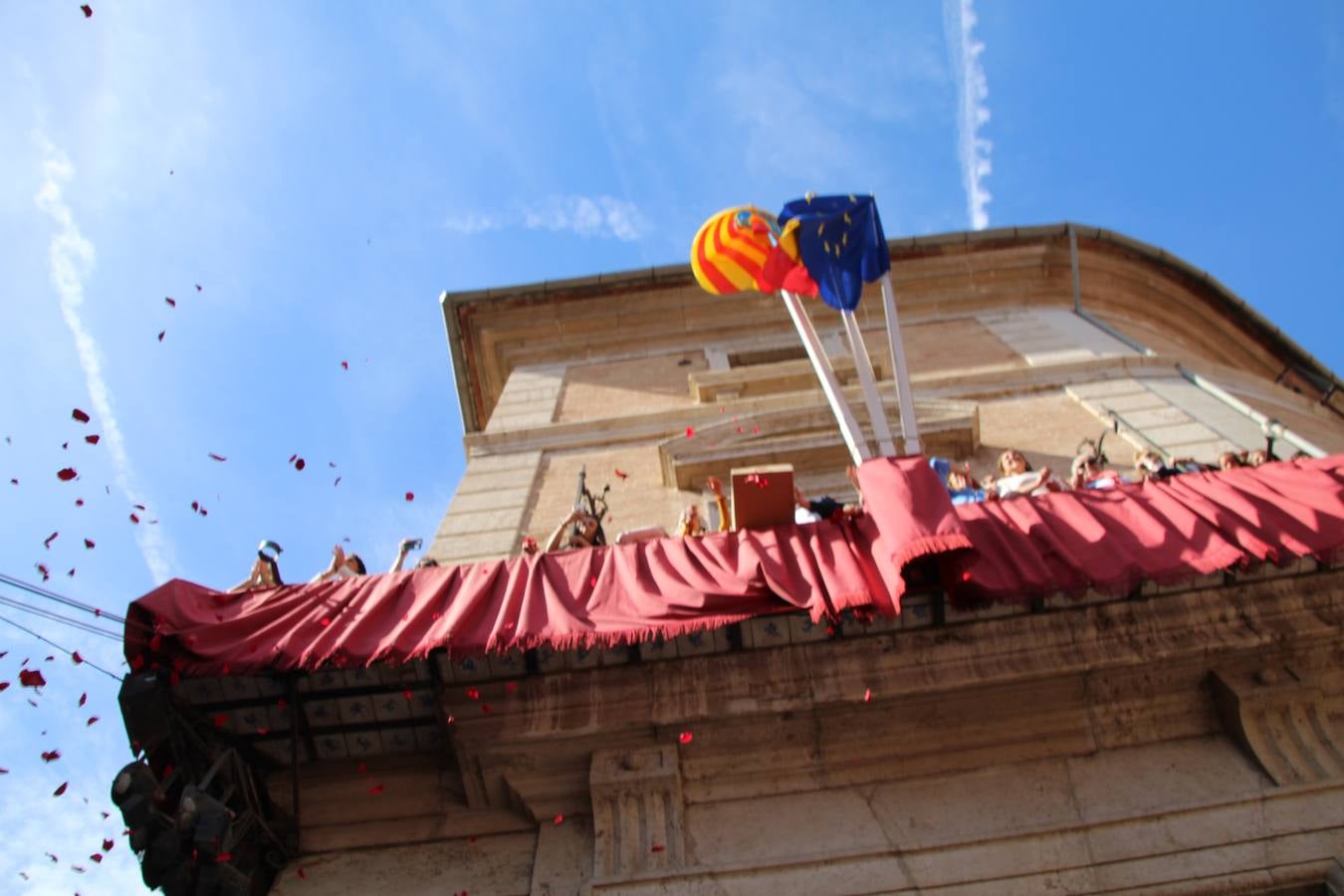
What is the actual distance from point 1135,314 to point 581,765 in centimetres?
1193

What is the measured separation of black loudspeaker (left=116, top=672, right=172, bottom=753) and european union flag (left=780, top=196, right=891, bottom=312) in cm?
526

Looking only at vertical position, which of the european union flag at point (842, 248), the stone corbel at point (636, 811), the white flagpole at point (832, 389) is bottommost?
the stone corbel at point (636, 811)

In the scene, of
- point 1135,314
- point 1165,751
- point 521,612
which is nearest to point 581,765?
point 521,612

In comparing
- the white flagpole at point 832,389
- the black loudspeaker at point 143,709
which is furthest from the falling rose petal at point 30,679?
the white flagpole at point 832,389

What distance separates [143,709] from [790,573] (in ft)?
10.4

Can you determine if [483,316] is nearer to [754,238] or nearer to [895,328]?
[754,238]

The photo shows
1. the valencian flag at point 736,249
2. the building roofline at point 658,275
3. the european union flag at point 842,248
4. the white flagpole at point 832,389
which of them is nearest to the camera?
the white flagpole at point 832,389

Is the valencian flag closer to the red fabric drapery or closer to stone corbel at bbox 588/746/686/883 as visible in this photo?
the red fabric drapery

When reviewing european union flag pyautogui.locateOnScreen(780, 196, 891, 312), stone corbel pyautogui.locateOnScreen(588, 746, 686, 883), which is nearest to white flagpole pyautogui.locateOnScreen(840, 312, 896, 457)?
european union flag pyautogui.locateOnScreen(780, 196, 891, 312)

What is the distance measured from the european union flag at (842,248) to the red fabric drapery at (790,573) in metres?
2.92

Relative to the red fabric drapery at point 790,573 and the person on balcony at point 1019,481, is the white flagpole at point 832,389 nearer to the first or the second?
the person on balcony at point 1019,481

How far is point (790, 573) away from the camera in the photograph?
16.1 ft

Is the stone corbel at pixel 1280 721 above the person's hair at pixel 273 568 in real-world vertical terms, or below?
below

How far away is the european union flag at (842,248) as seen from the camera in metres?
7.79
